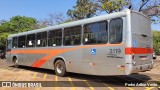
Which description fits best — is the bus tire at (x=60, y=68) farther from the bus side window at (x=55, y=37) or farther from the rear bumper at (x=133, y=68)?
the rear bumper at (x=133, y=68)

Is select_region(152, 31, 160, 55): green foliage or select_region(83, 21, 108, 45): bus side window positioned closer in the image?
select_region(83, 21, 108, 45): bus side window

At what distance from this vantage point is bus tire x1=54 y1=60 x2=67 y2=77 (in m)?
14.7

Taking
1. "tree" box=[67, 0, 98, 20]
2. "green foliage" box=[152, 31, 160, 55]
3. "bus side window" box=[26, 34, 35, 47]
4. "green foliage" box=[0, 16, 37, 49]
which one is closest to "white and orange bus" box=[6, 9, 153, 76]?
"bus side window" box=[26, 34, 35, 47]

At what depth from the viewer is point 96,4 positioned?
87.4ft

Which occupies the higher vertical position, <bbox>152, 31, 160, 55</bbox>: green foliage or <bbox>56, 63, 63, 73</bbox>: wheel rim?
<bbox>152, 31, 160, 55</bbox>: green foliage

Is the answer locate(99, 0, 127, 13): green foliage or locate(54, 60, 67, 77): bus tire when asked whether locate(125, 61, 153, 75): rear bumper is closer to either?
locate(54, 60, 67, 77): bus tire

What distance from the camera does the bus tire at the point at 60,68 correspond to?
48.4ft

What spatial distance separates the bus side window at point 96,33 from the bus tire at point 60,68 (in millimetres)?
2469

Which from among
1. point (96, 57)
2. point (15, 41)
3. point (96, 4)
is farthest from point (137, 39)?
point (96, 4)

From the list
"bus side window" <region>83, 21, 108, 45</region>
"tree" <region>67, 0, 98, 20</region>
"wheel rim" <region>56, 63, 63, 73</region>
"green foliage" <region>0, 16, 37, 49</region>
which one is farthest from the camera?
"green foliage" <region>0, 16, 37, 49</region>

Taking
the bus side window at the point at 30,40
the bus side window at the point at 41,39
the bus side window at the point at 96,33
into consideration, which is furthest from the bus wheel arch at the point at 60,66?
the bus side window at the point at 30,40

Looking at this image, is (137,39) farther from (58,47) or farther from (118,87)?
(58,47)

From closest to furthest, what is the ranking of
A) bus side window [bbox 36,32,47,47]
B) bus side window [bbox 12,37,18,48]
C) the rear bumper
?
1. the rear bumper
2. bus side window [bbox 36,32,47,47]
3. bus side window [bbox 12,37,18,48]

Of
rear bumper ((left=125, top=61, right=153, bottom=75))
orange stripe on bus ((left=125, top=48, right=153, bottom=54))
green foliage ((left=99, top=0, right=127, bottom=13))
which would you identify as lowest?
rear bumper ((left=125, top=61, right=153, bottom=75))
